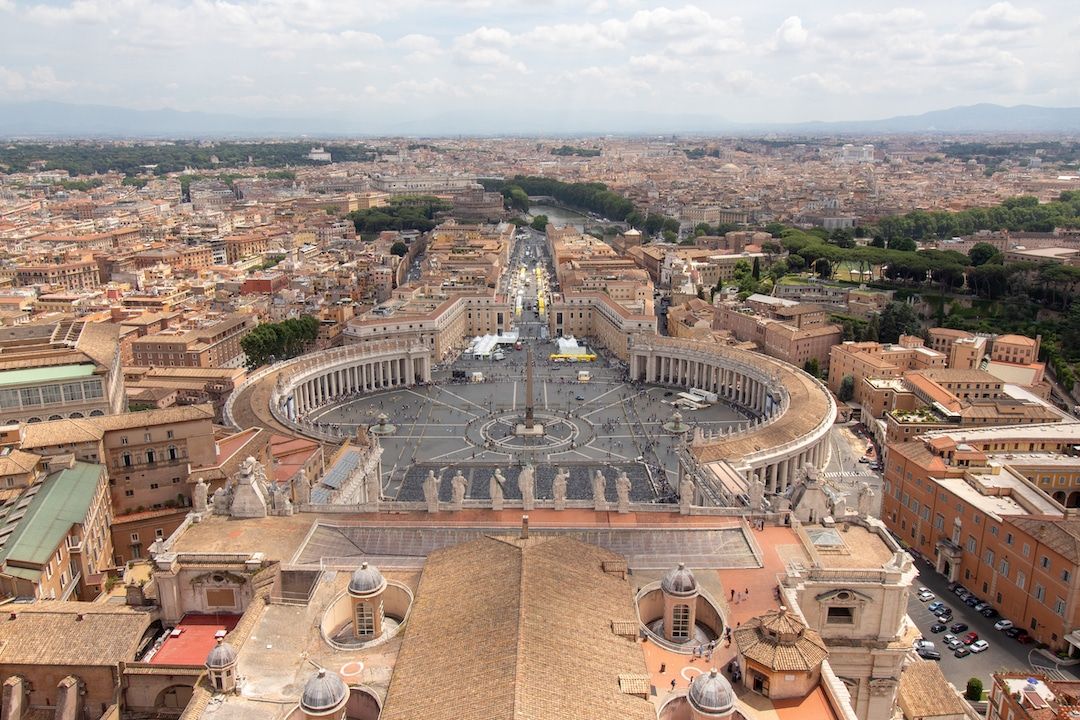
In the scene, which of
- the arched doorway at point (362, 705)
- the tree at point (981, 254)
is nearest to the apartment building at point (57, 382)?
the arched doorway at point (362, 705)

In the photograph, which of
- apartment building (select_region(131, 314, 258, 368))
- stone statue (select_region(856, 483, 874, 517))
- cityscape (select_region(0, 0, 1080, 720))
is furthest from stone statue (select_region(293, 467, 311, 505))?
apartment building (select_region(131, 314, 258, 368))

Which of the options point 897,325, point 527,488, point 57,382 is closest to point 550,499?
point 527,488

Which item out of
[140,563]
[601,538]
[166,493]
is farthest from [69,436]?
[601,538]

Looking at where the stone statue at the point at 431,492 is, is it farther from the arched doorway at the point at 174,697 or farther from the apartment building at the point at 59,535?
the apartment building at the point at 59,535

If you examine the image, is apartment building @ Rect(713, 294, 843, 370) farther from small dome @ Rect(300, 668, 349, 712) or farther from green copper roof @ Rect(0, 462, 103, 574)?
small dome @ Rect(300, 668, 349, 712)

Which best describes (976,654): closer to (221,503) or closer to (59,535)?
(221,503)

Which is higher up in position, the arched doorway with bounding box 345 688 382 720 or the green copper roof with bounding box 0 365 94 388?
the green copper roof with bounding box 0 365 94 388
